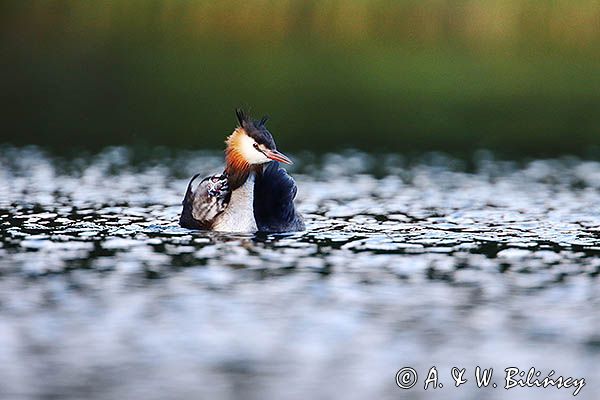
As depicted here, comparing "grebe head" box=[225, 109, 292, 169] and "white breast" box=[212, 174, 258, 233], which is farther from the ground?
"grebe head" box=[225, 109, 292, 169]

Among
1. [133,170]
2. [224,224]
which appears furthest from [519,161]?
[224,224]

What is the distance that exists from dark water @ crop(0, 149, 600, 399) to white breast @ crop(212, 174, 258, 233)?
0.25 meters

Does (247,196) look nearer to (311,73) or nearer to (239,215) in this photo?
(239,215)

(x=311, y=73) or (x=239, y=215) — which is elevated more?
(x=311, y=73)

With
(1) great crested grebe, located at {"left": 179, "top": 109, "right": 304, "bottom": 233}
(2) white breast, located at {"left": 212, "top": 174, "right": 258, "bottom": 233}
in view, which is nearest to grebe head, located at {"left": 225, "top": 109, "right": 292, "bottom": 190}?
(1) great crested grebe, located at {"left": 179, "top": 109, "right": 304, "bottom": 233}

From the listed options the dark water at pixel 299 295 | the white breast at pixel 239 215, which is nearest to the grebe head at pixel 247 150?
the white breast at pixel 239 215

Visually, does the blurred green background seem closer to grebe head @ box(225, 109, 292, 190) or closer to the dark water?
the dark water

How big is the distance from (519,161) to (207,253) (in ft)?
35.7

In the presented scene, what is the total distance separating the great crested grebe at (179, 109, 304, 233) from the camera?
655 inches

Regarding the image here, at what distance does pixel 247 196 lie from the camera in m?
16.7

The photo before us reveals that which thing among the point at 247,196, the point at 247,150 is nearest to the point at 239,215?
the point at 247,196

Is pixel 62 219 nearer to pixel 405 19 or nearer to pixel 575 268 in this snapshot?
pixel 575 268

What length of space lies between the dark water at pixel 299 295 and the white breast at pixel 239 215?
251mm

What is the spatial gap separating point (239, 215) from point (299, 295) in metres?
3.87
